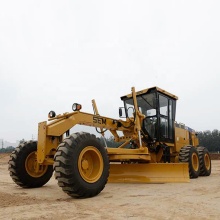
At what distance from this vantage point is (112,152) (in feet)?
22.9

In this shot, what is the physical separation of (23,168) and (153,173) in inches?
135

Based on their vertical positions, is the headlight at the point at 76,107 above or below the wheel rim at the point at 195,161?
above

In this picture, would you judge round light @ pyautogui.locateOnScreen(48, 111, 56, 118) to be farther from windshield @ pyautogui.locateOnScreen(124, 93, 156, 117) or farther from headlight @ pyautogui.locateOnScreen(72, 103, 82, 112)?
windshield @ pyautogui.locateOnScreen(124, 93, 156, 117)

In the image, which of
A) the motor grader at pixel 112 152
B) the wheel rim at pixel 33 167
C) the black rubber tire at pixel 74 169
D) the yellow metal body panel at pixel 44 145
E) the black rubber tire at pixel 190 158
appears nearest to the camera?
the black rubber tire at pixel 74 169

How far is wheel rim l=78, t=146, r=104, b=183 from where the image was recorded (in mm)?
5686

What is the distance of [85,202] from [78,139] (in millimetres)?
1223

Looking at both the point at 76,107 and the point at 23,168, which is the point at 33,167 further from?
the point at 76,107

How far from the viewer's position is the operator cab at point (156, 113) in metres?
9.56

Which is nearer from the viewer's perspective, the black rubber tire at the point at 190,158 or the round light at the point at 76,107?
the round light at the point at 76,107

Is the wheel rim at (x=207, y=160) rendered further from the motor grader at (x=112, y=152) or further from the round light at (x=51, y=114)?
the round light at (x=51, y=114)

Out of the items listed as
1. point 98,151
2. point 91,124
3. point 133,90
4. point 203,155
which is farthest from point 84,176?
point 203,155

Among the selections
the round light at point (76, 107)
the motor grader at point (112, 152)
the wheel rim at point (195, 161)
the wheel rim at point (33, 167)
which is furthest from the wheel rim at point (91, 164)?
the wheel rim at point (195, 161)

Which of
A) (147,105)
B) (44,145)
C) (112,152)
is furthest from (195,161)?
(44,145)

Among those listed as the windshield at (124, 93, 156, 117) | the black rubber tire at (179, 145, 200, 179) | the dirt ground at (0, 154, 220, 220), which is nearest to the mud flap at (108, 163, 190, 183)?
the black rubber tire at (179, 145, 200, 179)
